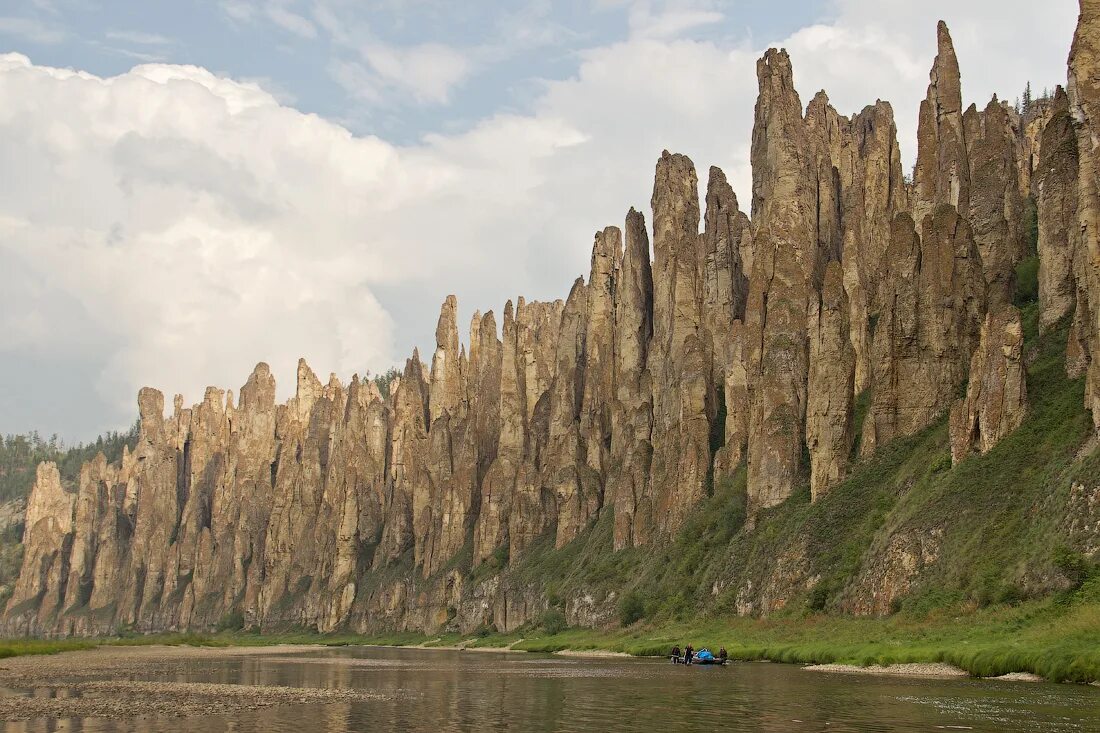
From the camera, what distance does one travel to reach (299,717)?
39.4 m

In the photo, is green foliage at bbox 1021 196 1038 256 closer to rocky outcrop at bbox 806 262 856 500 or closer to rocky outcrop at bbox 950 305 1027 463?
rocky outcrop at bbox 806 262 856 500

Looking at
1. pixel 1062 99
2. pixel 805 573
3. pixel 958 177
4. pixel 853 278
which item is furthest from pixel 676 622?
pixel 1062 99

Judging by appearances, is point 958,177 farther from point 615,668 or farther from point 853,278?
point 615,668

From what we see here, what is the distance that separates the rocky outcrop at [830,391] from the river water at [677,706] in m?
32.6

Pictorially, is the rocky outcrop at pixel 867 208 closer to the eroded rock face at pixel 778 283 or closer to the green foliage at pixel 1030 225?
the eroded rock face at pixel 778 283

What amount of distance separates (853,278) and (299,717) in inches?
3022

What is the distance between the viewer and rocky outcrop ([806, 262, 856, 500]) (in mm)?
90000

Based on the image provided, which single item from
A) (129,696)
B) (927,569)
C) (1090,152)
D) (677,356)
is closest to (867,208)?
(677,356)

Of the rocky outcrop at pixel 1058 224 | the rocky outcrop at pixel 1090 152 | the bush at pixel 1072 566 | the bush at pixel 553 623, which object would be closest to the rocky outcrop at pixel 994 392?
the rocky outcrop at pixel 1090 152

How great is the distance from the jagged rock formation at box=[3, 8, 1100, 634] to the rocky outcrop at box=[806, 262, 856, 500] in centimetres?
22

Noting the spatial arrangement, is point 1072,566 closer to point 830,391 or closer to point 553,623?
point 830,391

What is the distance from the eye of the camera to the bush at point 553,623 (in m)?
115

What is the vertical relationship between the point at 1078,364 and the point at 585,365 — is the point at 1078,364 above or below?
below

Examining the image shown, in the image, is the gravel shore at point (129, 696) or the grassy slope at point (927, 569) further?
the grassy slope at point (927, 569)
